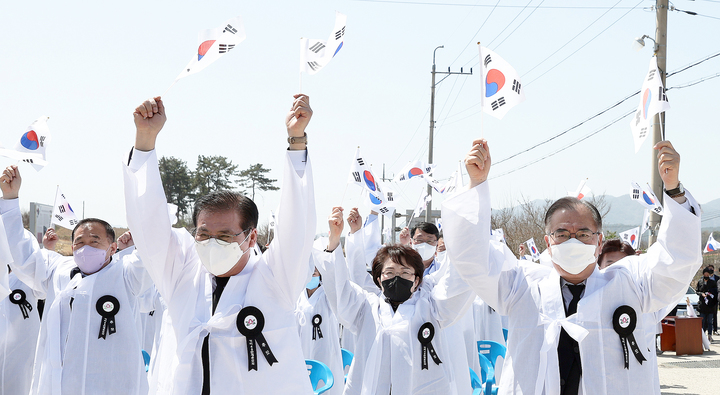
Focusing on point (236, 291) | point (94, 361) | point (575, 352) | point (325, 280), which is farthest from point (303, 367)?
point (94, 361)

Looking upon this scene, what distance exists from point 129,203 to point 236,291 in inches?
24.8

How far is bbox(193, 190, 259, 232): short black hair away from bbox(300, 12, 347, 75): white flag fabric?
43.0 inches

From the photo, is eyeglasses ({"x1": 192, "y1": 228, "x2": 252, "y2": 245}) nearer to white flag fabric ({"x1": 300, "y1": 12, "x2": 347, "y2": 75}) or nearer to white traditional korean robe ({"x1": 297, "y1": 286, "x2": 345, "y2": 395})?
white flag fabric ({"x1": 300, "y1": 12, "x2": 347, "y2": 75})

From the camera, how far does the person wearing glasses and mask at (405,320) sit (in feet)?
14.3

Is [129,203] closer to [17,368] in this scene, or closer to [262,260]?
[262,260]

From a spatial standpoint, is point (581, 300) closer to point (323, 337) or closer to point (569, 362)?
point (569, 362)

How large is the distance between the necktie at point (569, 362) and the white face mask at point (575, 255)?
0.61ft

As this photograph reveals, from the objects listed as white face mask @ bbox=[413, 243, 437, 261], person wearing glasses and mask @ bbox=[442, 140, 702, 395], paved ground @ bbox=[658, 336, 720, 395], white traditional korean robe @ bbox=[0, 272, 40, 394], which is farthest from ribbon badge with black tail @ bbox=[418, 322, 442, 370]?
paved ground @ bbox=[658, 336, 720, 395]

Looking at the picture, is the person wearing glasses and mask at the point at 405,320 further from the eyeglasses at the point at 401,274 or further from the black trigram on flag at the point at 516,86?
the black trigram on flag at the point at 516,86

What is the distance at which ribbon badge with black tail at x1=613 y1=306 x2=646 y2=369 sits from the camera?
312cm

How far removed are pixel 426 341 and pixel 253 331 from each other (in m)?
1.87

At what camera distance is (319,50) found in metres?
4.21

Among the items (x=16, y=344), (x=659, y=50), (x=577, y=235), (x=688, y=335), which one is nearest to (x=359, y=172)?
(x=16, y=344)

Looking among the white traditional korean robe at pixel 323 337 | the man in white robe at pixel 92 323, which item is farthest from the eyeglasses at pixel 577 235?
the white traditional korean robe at pixel 323 337
